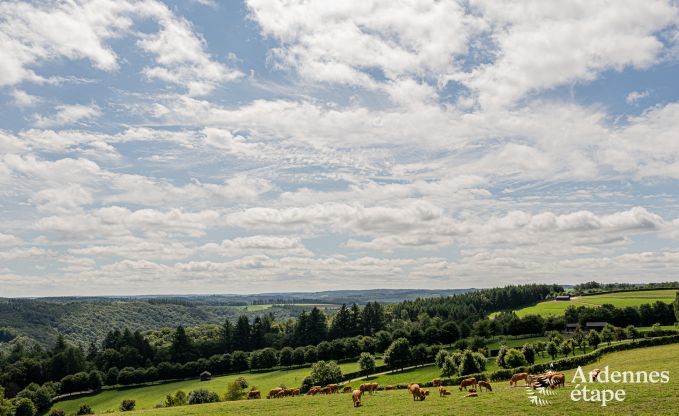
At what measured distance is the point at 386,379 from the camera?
107 metres

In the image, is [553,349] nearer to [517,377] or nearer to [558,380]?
[517,377]

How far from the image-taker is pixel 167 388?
133 metres

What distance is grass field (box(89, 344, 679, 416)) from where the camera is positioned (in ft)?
99.6

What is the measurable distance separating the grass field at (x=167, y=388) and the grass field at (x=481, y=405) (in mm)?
67042

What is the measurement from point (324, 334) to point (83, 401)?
84411mm

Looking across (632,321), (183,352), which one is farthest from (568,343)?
(183,352)

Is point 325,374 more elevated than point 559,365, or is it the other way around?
point 559,365

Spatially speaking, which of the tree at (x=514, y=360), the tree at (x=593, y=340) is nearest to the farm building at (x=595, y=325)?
the tree at (x=593, y=340)

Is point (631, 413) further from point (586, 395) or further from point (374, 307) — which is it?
point (374, 307)

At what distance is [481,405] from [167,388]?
394ft

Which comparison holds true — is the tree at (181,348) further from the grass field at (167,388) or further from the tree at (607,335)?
the tree at (607,335)

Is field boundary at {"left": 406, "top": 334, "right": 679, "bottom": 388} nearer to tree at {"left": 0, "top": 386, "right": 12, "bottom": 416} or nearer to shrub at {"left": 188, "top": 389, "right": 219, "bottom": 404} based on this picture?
shrub at {"left": 188, "top": 389, "right": 219, "bottom": 404}

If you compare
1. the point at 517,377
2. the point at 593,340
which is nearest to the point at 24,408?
the point at 517,377

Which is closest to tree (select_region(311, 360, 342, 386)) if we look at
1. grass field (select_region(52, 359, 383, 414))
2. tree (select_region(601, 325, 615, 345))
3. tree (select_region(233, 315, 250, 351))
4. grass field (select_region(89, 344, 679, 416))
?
grass field (select_region(52, 359, 383, 414))
